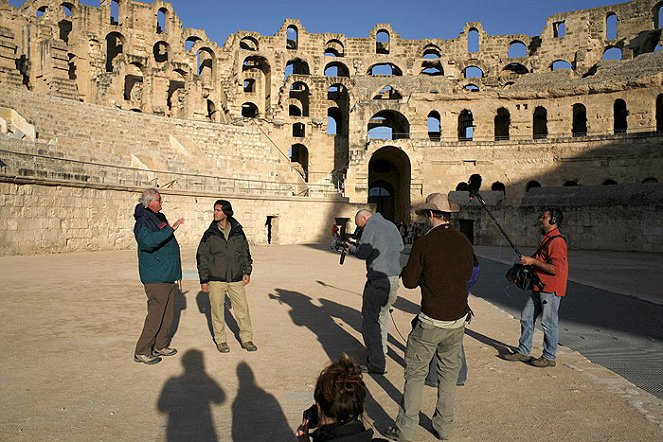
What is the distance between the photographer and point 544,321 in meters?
4.98

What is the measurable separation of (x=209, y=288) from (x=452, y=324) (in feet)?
9.94

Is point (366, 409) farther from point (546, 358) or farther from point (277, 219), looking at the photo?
point (277, 219)

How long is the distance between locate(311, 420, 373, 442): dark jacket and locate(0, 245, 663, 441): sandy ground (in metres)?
1.51

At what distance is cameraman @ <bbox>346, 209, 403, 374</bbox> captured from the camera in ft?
→ 15.6

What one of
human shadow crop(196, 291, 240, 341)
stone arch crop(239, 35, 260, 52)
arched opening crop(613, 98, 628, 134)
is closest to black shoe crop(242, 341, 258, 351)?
human shadow crop(196, 291, 240, 341)

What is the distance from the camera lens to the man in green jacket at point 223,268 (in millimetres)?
5309

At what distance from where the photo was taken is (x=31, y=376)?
14.2 feet

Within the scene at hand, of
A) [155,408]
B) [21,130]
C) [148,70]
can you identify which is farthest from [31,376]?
[148,70]

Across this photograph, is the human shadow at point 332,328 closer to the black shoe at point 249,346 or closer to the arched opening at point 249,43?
Answer: the black shoe at point 249,346

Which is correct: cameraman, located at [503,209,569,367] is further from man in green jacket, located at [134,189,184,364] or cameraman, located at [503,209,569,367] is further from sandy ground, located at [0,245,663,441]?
man in green jacket, located at [134,189,184,364]

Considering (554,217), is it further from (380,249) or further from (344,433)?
(344,433)

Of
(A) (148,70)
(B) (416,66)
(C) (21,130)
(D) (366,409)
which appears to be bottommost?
(D) (366,409)

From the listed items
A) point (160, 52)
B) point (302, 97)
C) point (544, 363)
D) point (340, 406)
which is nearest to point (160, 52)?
point (160, 52)

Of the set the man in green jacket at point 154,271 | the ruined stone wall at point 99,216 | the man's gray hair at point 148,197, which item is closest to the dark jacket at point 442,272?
the man in green jacket at point 154,271
